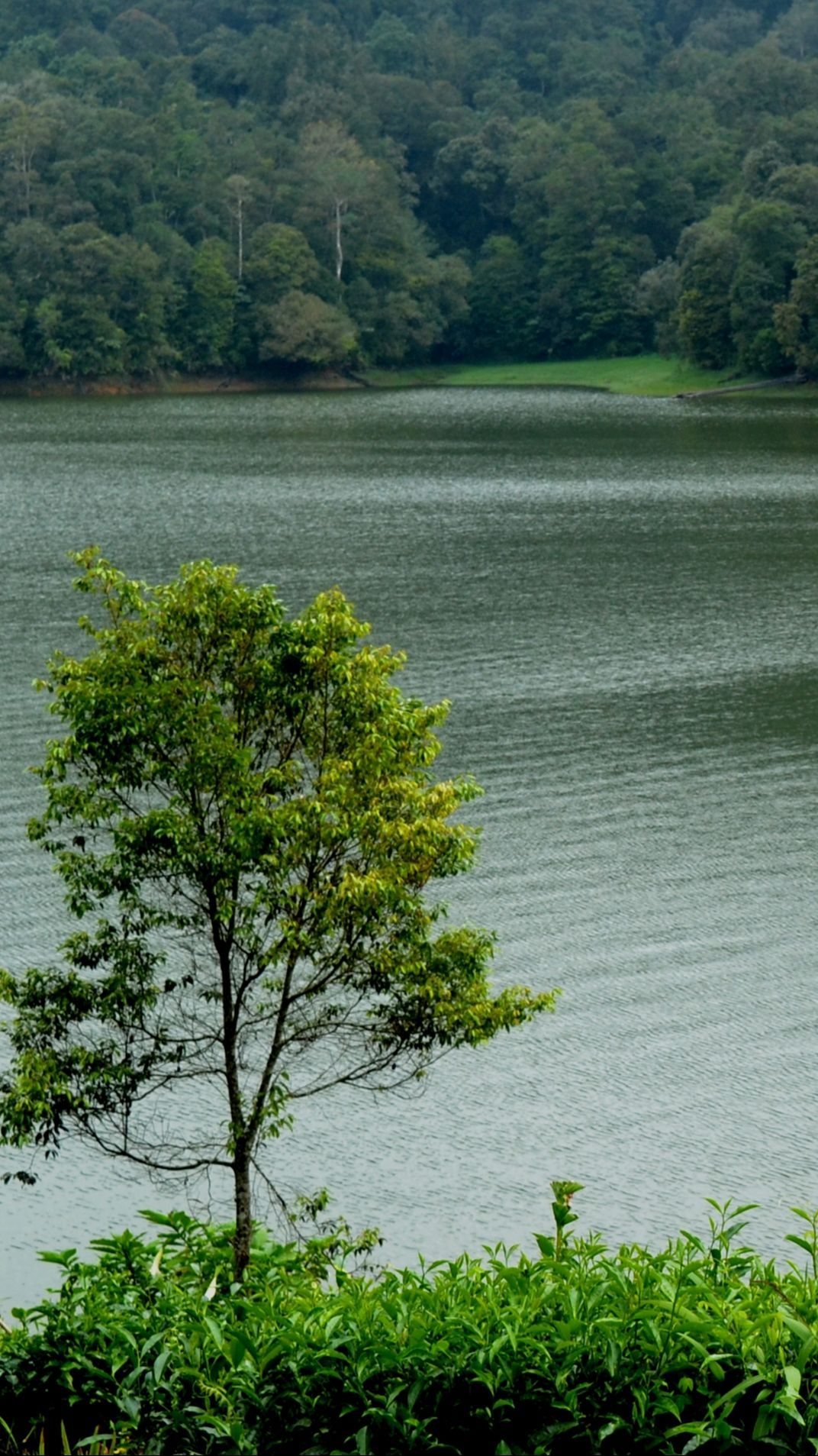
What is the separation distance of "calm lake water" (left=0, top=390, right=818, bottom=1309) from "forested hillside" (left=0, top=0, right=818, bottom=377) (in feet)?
155

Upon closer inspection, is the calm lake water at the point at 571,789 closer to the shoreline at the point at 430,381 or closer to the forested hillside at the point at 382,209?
the shoreline at the point at 430,381

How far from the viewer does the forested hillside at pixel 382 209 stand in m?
114

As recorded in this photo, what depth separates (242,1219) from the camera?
11203 millimetres

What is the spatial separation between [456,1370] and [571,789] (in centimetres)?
1947

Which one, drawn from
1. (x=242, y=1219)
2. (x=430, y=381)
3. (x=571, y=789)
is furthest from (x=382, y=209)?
(x=242, y=1219)

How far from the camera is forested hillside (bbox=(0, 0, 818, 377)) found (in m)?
114

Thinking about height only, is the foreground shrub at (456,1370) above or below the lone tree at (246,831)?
below

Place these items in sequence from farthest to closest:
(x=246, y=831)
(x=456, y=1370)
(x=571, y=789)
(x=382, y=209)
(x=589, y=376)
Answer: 1. (x=382, y=209)
2. (x=589, y=376)
3. (x=571, y=789)
4. (x=246, y=831)
5. (x=456, y=1370)

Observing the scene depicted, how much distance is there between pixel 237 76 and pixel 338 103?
12623 millimetres

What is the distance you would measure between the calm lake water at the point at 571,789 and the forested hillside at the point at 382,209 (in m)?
47.1

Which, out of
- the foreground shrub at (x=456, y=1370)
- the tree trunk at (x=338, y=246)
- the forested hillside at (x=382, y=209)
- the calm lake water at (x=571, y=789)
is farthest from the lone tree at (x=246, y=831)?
the tree trunk at (x=338, y=246)

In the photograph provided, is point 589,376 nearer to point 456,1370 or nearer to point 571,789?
point 571,789

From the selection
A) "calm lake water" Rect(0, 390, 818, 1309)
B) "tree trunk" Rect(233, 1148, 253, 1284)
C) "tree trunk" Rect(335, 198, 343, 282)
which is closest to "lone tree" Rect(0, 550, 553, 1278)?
"tree trunk" Rect(233, 1148, 253, 1284)

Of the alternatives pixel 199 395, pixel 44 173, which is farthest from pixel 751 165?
pixel 44 173
